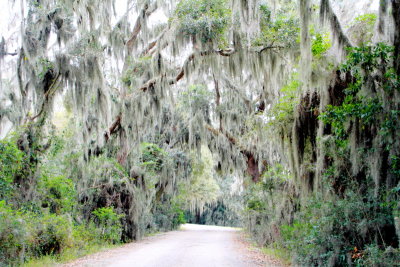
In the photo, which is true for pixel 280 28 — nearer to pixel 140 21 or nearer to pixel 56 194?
pixel 140 21

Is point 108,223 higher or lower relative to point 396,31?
lower

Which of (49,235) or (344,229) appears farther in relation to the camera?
(49,235)

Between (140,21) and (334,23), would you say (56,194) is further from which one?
(334,23)

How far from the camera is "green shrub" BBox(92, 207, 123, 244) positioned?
1281 centimetres

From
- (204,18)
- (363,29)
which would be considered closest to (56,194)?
(204,18)

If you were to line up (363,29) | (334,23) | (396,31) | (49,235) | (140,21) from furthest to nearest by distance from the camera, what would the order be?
(140,21), (49,235), (363,29), (334,23), (396,31)

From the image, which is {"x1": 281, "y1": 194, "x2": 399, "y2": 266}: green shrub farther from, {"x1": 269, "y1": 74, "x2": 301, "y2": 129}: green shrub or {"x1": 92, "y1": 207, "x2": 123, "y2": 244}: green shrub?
{"x1": 92, "y1": 207, "x2": 123, "y2": 244}: green shrub

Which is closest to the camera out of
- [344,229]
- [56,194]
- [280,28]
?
[344,229]

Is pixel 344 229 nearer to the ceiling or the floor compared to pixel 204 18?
nearer to the floor

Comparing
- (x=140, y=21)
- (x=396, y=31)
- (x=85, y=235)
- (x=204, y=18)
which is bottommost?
(x=85, y=235)

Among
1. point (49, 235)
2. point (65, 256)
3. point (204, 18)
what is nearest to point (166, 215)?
point (65, 256)

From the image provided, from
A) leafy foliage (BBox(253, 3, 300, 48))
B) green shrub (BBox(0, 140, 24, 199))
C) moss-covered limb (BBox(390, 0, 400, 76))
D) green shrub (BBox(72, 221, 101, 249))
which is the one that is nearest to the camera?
moss-covered limb (BBox(390, 0, 400, 76))

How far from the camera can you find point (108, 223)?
13.0m

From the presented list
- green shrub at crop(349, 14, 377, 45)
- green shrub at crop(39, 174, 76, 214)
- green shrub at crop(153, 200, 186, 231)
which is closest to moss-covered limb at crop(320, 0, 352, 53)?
green shrub at crop(349, 14, 377, 45)
